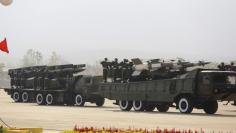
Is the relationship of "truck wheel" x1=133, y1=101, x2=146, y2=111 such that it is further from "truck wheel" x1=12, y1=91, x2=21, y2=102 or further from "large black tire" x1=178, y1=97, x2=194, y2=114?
"truck wheel" x1=12, y1=91, x2=21, y2=102

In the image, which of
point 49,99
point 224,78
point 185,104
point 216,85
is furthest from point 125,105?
point 49,99

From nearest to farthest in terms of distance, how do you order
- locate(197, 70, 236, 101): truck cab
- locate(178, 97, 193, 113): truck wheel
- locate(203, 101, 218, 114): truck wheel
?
1. locate(197, 70, 236, 101): truck cab
2. locate(178, 97, 193, 113): truck wheel
3. locate(203, 101, 218, 114): truck wheel

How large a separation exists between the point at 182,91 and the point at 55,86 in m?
15.1

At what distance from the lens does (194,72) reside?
30.0 metres

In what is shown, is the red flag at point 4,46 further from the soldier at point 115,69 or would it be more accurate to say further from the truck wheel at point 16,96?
the truck wheel at point 16,96

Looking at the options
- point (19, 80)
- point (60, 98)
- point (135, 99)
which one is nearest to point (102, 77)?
point (60, 98)

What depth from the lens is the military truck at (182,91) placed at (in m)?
29.3

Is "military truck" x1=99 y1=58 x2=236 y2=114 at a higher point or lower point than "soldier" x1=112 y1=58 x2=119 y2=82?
lower

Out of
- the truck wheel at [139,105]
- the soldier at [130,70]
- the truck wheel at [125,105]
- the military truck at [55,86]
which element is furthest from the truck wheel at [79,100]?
the truck wheel at [139,105]

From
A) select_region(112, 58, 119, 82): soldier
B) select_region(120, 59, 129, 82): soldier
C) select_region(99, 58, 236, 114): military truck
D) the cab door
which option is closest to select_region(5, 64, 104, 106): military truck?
select_region(112, 58, 119, 82): soldier

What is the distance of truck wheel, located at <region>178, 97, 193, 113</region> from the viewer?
29328 millimetres

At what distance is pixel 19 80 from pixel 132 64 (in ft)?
49.8

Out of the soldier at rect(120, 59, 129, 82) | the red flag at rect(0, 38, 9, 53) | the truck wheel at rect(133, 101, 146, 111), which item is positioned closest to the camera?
the red flag at rect(0, 38, 9, 53)

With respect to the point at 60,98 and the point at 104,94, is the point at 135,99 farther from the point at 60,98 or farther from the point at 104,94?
the point at 60,98
